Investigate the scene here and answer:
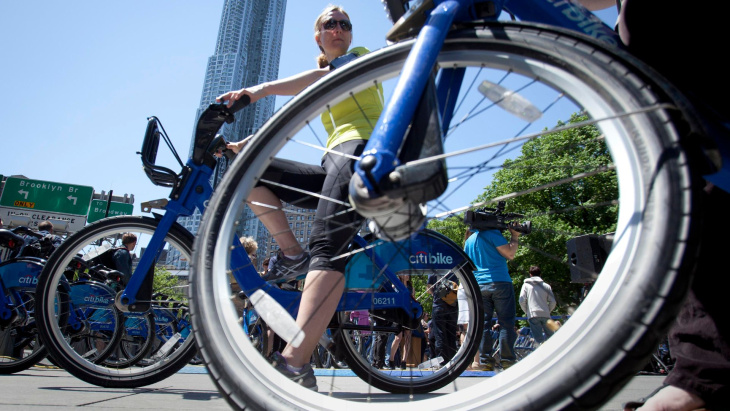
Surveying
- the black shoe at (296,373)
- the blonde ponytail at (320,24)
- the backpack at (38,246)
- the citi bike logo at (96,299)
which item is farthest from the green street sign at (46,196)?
the black shoe at (296,373)

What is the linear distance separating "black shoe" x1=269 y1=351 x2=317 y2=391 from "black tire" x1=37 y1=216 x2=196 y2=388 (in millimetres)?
1227

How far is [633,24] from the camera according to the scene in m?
1.35

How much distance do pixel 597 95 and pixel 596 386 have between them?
0.58 meters

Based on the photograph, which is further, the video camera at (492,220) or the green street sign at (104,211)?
the green street sign at (104,211)

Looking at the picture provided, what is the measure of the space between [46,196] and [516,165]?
2447cm

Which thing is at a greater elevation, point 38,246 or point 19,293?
point 38,246

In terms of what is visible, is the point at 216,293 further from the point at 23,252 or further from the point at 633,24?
the point at 23,252

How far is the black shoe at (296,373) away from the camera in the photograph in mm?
1650

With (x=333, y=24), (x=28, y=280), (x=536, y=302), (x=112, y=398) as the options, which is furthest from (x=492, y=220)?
(x=28, y=280)

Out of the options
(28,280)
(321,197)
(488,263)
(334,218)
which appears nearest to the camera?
(321,197)

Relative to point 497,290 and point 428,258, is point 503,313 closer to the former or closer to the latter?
point 497,290

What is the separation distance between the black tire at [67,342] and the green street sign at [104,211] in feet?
70.2

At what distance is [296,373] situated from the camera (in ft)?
5.44

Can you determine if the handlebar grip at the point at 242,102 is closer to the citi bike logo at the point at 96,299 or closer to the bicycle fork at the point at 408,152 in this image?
the bicycle fork at the point at 408,152
